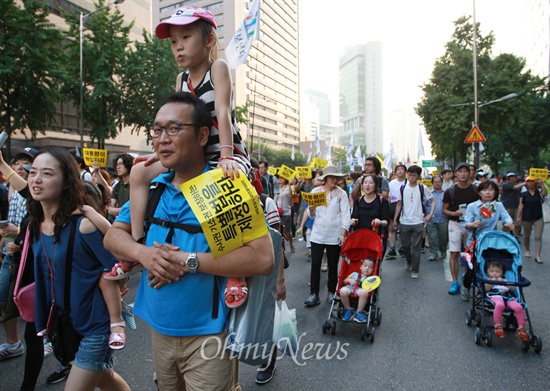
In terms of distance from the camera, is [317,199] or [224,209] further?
[317,199]

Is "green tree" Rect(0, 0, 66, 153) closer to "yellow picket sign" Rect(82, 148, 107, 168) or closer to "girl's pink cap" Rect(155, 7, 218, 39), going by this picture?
"yellow picket sign" Rect(82, 148, 107, 168)

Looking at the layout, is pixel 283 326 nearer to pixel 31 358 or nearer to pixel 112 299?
pixel 112 299

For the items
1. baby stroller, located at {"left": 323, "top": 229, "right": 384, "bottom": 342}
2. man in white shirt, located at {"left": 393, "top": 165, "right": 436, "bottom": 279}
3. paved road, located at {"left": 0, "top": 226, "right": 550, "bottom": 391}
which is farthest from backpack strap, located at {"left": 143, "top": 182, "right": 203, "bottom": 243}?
man in white shirt, located at {"left": 393, "top": 165, "right": 436, "bottom": 279}

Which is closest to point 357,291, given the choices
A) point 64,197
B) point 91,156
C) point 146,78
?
point 64,197

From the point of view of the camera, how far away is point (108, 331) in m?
2.42

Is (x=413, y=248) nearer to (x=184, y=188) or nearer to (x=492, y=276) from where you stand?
(x=492, y=276)

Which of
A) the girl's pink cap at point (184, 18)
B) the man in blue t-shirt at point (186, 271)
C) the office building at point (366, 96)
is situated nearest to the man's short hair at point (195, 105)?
the man in blue t-shirt at point (186, 271)

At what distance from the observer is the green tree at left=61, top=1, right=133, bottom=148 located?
2089 centimetres

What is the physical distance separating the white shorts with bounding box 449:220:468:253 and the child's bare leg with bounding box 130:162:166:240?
5.71 metres

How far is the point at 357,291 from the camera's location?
15.5 feet

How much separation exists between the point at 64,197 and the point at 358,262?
3920mm

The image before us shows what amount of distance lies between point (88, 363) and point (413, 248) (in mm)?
6430

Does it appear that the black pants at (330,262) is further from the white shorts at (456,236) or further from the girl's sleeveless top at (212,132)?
the girl's sleeveless top at (212,132)

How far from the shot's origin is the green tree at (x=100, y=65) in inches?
822
